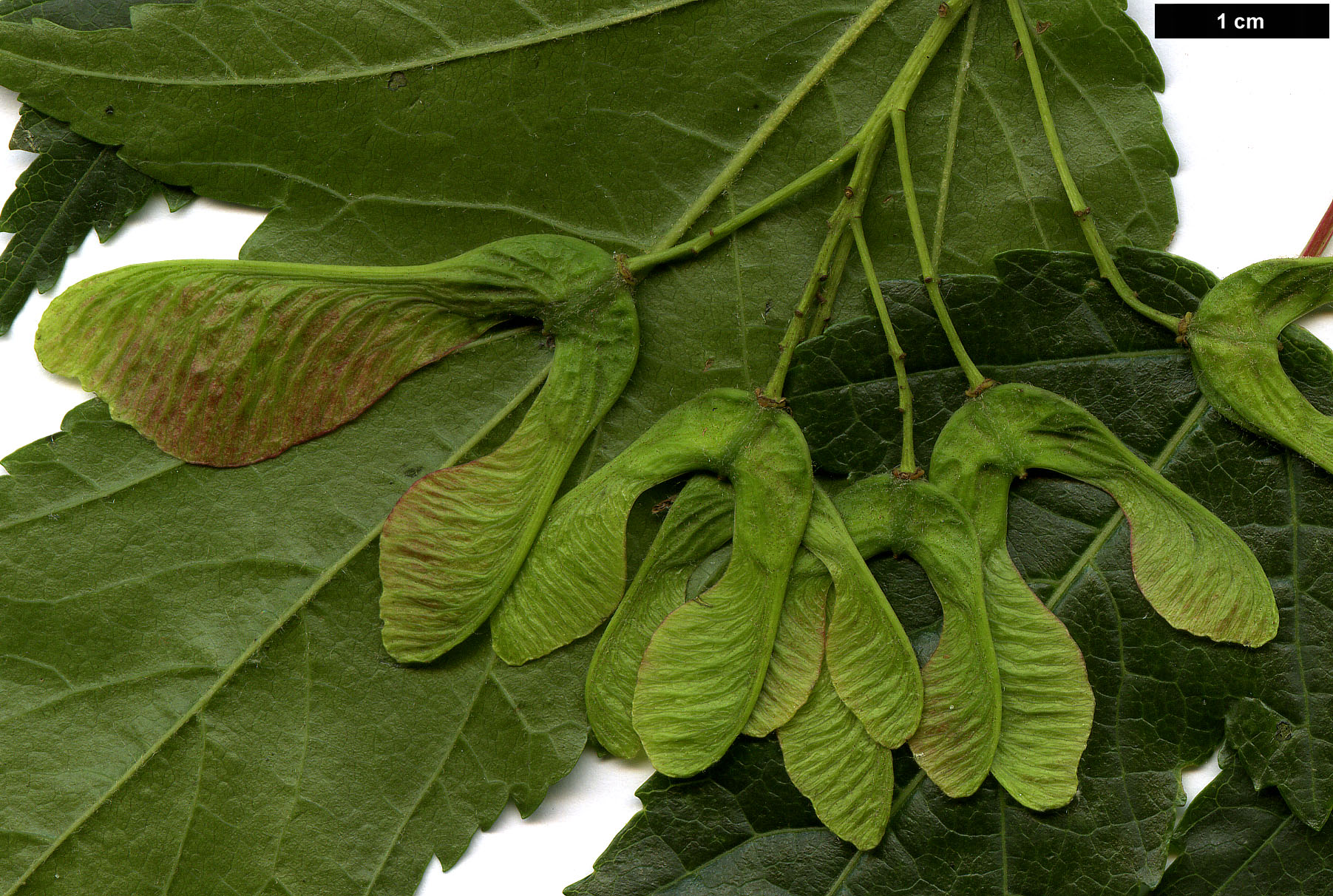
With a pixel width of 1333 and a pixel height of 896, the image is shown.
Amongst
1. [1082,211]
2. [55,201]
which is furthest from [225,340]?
[1082,211]

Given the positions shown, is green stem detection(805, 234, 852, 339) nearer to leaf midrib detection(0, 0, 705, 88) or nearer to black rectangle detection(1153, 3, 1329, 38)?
leaf midrib detection(0, 0, 705, 88)

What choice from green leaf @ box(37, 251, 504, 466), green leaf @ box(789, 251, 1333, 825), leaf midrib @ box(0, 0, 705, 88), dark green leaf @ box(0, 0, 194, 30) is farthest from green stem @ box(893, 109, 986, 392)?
dark green leaf @ box(0, 0, 194, 30)

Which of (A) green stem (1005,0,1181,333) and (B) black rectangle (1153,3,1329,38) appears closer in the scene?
(A) green stem (1005,0,1181,333)

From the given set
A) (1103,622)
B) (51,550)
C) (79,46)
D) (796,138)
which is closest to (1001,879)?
(1103,622)

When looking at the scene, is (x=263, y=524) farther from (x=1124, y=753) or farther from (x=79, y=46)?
(x=1124, y=753)

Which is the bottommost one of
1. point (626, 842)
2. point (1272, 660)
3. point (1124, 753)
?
point (626, 842)

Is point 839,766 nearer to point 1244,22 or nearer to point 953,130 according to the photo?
point 953,130
